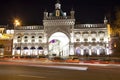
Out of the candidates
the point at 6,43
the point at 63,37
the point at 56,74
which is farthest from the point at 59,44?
the point at 56,74

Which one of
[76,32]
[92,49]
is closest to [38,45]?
[76,32]

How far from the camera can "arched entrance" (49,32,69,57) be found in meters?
71.1

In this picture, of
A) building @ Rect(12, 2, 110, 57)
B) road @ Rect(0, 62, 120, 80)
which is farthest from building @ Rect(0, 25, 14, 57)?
road @ Rect(0, 62, 120, 80)

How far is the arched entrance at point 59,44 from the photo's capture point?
7112cm

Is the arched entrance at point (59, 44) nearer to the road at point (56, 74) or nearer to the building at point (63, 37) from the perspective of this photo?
the building at point (63, 37)

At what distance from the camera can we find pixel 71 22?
230 feet

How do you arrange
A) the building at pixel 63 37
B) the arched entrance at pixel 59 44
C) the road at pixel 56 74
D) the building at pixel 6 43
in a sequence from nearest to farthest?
the road at pixel 56 74
the building at pixel 63 37
the arched entrance at pixel 59 44
the building at pixel 6 43

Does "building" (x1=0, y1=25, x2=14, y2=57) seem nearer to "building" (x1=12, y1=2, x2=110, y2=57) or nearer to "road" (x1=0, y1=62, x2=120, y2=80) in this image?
"building" (x1=12, y1=2, x2=110, y2=57)

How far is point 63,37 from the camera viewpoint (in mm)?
72125

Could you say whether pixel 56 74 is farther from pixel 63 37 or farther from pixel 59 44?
pixel 59 44

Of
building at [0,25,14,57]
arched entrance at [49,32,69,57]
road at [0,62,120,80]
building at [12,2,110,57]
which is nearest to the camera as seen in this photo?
road at [0,62,120,80]

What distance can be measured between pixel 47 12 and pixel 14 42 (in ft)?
50.5

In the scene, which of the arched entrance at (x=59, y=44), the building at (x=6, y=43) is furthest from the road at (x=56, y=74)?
the building at (x=6, y=43)

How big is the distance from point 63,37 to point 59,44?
455 cm
